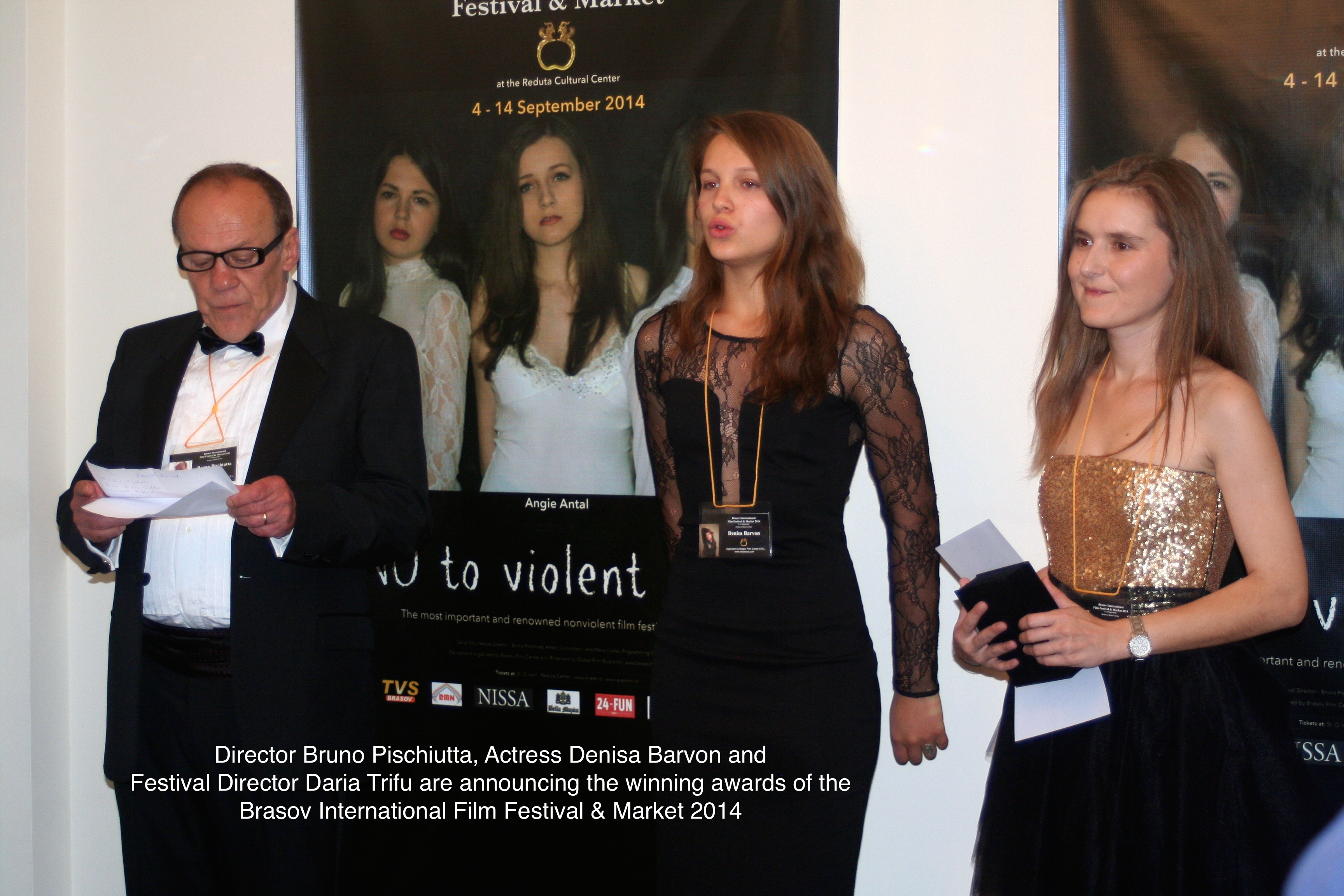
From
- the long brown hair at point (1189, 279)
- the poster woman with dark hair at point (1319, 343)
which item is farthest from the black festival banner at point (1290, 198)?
the long brown hair at point (1189, 279)

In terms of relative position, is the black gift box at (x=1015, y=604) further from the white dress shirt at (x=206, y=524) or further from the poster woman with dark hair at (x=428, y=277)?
the poster woman with dark hair at (x=428, y=277)

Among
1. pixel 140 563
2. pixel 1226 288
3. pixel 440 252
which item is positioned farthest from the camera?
pixel 440 252

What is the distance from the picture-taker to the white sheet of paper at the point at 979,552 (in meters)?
1.80

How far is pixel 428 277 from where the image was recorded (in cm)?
289

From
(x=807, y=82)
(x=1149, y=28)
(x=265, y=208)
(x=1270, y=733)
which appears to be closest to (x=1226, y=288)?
(x=1270, y=733)

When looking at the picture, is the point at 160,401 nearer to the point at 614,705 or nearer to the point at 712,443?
the point at 712,443

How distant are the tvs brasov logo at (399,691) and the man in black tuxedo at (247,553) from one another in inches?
24.7

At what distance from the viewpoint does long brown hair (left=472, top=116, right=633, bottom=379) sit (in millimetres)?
2754

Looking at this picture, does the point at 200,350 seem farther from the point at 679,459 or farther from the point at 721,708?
the point at 721,708

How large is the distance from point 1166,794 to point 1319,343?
1.23 metres

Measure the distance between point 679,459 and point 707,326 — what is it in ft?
0.93

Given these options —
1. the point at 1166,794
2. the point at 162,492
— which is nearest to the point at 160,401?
the point at 162,492

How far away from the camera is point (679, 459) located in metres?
2.10

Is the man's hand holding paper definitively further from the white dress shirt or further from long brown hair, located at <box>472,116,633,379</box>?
long brown hair, located at <box>472,116,633,379</box>
